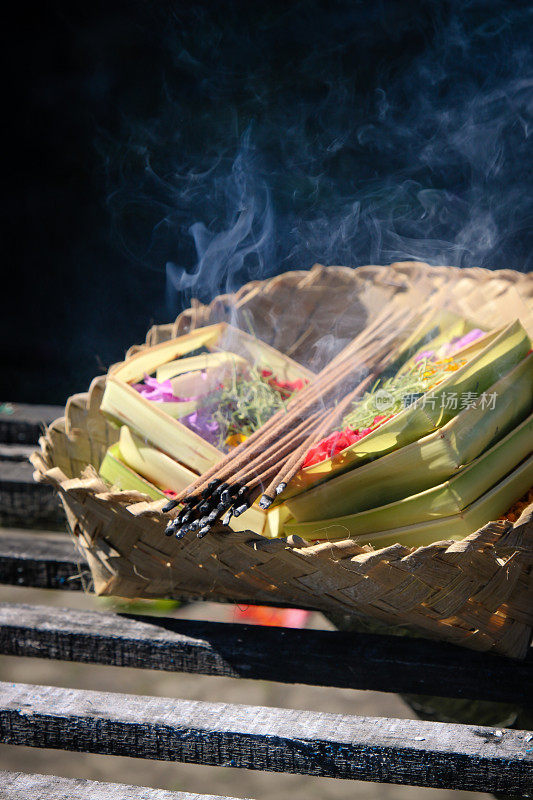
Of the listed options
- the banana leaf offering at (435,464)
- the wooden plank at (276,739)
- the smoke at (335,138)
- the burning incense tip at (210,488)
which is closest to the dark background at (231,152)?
the smoke at (335,138)

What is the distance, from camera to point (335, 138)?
8.82ft

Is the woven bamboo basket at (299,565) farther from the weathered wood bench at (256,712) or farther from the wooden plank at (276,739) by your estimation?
the wooden plank at (276,739)

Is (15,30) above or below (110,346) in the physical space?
above

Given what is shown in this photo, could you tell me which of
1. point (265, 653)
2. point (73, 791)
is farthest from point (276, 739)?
point (73, 791)

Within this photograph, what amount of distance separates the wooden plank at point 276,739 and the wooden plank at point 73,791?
100 mm

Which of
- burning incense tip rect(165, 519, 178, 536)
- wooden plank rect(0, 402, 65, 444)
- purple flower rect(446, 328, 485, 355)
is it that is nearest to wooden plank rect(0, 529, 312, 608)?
burning incense tip rect(165, 519, 178, 536)

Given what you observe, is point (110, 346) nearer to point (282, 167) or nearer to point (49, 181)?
point (49, 181)

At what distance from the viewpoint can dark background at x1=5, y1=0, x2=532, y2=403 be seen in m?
2.45

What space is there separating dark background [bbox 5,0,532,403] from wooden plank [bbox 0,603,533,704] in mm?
1237

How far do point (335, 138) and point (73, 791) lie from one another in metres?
2.38

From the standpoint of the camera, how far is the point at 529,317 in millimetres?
1878

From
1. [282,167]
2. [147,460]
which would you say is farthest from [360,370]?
[282,167]

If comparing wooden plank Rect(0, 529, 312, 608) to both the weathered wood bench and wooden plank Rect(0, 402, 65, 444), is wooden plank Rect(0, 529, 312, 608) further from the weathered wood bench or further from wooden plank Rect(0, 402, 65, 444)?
wooden plank Rect(0, 402, 65, 444)

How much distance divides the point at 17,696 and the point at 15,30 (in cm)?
346
